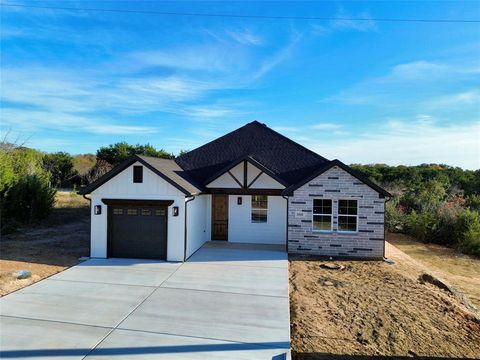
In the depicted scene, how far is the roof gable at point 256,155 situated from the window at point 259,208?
1.33m

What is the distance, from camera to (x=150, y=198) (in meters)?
13.3

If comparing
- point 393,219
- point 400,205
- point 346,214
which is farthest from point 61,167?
point 346,214

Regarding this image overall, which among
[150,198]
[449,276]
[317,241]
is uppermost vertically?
[150,198]

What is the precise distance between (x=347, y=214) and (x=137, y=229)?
27.6 feet

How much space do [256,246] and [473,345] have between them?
32.1 feet

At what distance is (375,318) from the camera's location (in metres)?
8.23

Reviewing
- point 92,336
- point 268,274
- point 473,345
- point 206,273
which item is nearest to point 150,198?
point 206,273

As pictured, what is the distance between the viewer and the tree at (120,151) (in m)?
40.3

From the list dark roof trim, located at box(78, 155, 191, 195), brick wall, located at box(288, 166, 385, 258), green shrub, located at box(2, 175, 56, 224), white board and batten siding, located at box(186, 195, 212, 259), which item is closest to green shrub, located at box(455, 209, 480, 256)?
brick wall, located at box(288, 166, 385, 258)

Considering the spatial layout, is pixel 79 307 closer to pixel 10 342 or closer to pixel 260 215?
pixel 10 342

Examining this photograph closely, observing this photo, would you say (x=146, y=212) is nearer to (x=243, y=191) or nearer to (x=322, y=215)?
(x=243, y=191)

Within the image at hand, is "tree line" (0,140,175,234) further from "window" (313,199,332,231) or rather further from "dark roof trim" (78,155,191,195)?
"window" (313,199,332,231)

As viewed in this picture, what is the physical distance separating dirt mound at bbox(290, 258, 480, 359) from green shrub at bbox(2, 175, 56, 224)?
15.8 m

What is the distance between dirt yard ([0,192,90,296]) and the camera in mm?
10883
